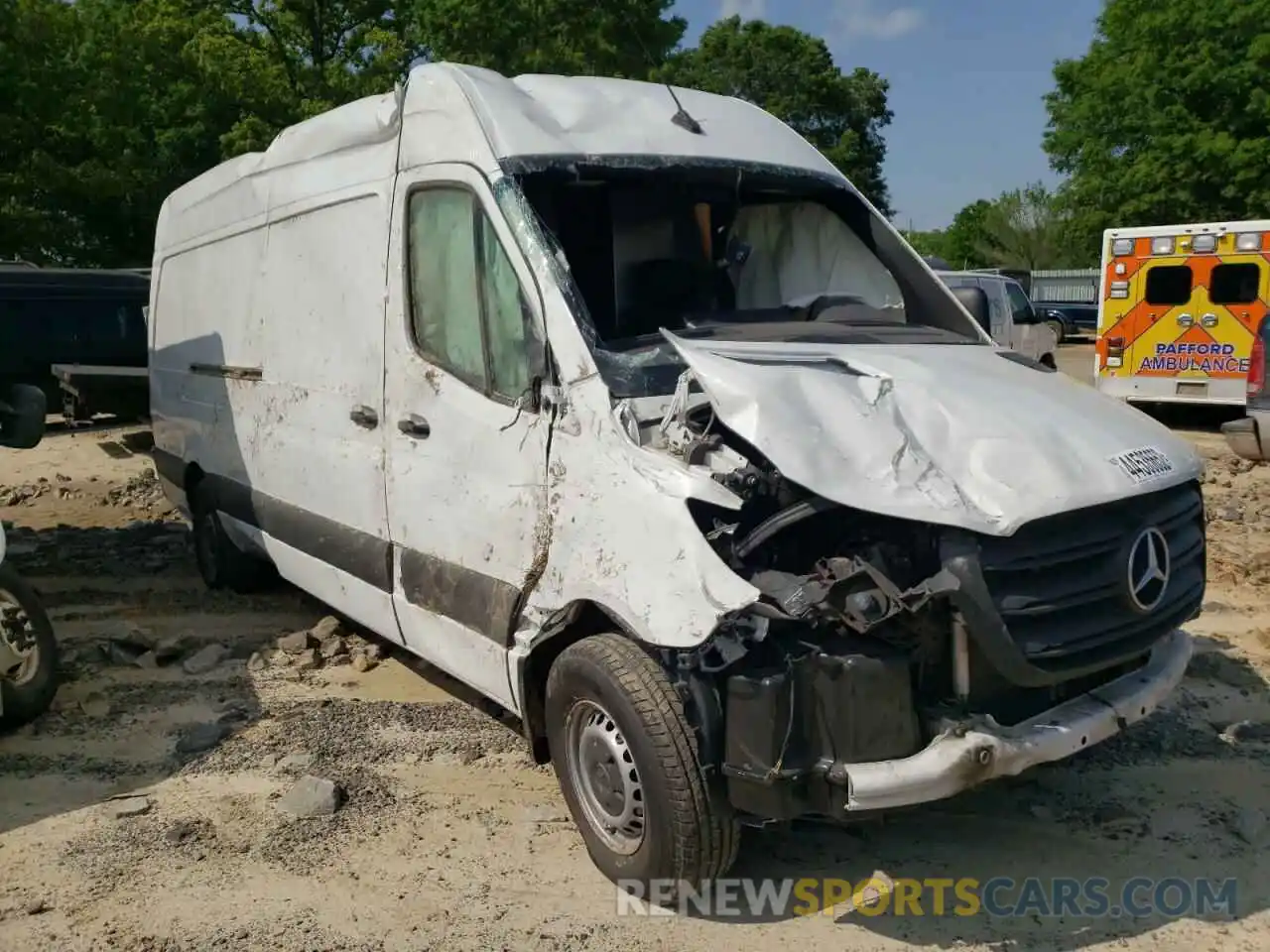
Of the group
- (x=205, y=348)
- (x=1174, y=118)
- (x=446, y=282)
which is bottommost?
(x=205, y=348)

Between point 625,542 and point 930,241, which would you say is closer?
point 625,542

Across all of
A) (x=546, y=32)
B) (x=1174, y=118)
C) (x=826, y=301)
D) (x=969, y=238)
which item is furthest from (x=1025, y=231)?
(x=826, y=301)

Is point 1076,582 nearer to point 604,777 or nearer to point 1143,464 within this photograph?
point 1143,464

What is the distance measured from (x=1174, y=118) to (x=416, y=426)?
1285 inches

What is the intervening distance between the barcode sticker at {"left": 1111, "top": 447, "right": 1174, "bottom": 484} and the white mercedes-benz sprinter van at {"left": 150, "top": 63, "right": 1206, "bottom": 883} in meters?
0.01

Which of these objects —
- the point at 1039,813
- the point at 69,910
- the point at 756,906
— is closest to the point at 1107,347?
the point at 1039,813

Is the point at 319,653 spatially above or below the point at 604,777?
below

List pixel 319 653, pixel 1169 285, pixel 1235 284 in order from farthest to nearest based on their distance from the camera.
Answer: pixel 1169 285, pixel 1235 284, pixel 319 653

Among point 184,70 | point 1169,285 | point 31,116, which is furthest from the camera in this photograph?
point 184,70

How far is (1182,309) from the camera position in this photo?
14.5 m

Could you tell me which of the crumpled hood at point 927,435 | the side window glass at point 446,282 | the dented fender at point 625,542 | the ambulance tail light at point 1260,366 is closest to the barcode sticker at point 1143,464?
the crumpled hood at point 927,435

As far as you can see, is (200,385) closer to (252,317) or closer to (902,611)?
(252,317)

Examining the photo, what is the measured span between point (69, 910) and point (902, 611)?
2.79 m

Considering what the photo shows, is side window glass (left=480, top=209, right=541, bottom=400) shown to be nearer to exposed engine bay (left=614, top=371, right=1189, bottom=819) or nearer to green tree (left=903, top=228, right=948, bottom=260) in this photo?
exposed engine bay (left=614, top=371, right=1189, bottom=819)
